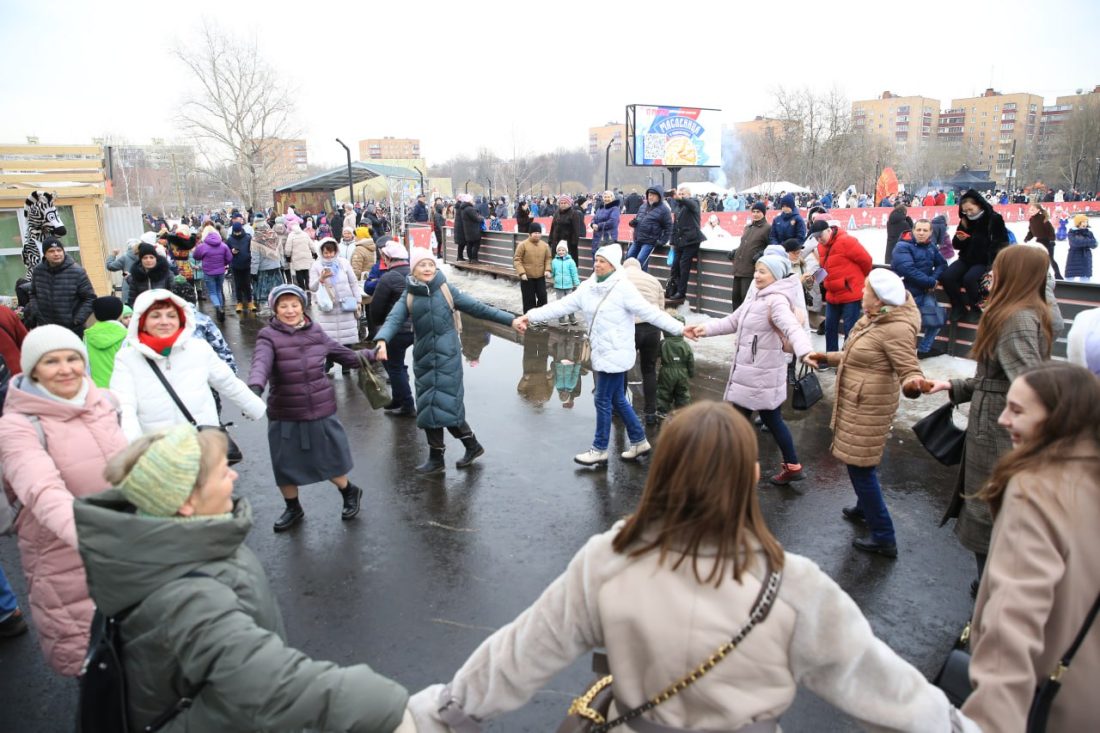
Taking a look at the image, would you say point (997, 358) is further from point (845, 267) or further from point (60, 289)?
point (60, 289)

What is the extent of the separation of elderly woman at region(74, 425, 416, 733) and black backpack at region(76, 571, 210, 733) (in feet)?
0.04

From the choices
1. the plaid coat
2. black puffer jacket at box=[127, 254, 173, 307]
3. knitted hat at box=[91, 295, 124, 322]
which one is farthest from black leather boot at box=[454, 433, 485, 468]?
black puffer jacket at box=[127, 254, 173, 307]

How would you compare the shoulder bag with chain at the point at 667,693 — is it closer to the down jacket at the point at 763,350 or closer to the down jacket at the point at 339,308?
the down jacket at the point at 763,350

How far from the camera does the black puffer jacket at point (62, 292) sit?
7.95 meters

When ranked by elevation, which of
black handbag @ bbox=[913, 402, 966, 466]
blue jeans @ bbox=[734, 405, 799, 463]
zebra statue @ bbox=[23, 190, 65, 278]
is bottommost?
blue jeans @ bbox=[734, 405, 799, 463]

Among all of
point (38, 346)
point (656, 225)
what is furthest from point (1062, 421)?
point (656, 225)

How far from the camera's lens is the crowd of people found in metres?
1.67

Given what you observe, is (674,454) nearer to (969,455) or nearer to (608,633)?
(608,633)

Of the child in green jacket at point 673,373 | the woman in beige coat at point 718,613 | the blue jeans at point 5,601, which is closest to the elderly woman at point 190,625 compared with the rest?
the woman in beige coat at point 718,613

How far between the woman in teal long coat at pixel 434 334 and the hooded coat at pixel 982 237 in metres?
6.04

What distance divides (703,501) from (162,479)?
55.8 inches

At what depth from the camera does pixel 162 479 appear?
1.93 m

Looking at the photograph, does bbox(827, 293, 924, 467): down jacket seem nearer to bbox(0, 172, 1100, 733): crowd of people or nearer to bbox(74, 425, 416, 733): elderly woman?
bbox(0, 172, 1100, 733): crowd of people

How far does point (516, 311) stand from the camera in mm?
14680
